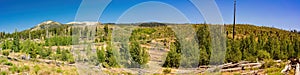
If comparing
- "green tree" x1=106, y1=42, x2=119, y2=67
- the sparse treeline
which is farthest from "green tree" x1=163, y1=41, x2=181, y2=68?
"green tree" x1=106, y1=42, x2=119, y2=67

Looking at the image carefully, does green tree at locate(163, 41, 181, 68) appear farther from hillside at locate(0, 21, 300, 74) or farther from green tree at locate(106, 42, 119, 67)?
green tree at locate(106, 42, 119, 67)

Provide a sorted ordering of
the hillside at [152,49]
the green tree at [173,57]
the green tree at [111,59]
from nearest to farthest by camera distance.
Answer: the hillside at [152,49], the green tree at [111,59], the green tree at [173,57]

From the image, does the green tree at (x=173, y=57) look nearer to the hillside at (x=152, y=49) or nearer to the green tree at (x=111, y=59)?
the hillside at (x=152, y=49)

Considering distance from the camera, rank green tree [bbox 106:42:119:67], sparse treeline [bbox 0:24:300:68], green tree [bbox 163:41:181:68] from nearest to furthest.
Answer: sparse treeline [bbox 0:24:300:68] → green tree [bbox 106:42:119:67] → green tree [bbox 163:41:181:68]

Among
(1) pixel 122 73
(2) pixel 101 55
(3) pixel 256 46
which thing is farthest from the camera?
(3) pixel 256 46

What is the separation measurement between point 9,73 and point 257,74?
1081cm

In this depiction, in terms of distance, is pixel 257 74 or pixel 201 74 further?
pixel 201 74

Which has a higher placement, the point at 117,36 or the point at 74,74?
the point at 117,36

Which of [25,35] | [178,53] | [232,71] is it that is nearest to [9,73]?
[178,53]

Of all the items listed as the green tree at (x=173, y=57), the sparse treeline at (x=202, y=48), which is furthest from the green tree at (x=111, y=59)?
the green tree at (x=173, y=57)

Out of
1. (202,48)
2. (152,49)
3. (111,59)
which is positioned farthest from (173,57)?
(152,49)

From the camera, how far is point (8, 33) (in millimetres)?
63656

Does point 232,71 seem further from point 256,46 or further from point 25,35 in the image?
point 25,35

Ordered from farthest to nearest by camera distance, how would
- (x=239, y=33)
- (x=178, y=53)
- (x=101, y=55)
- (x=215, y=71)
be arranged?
1. (x=239, y=33)
2. (x=101, y=55)
3. (x=178, y=53)
4. (x=215, y=71)
